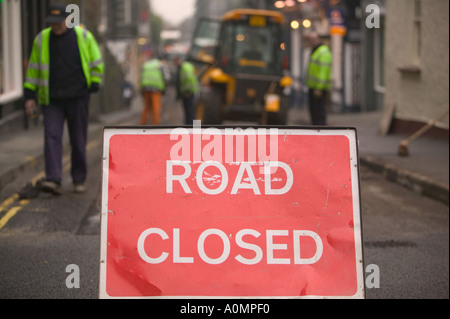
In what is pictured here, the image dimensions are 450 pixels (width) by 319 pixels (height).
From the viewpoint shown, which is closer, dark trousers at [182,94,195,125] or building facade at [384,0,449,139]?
building facade at [384,0,449,139]

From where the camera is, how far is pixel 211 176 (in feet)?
13.3

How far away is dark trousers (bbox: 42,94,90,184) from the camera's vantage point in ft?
28.7

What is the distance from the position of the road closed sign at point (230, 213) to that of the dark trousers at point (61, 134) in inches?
189

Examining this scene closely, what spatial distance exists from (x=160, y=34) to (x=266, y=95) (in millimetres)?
72777

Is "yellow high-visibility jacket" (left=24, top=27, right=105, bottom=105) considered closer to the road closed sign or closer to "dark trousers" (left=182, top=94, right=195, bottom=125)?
the road closed sign

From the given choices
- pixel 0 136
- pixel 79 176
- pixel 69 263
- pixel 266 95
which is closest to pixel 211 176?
pixel 69 263

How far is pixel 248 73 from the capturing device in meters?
17.8

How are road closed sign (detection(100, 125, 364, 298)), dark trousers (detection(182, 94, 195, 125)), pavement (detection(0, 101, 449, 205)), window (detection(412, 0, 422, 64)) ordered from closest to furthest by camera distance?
road closed sign (detection(100, 125, 364, 298)) < pavement (detection(0, 101, 449, 205)) < window (detection(412, 0, 422, 64)) < dark trousers (detection(182, 94, 195, 125))

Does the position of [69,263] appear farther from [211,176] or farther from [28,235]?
[211,176]

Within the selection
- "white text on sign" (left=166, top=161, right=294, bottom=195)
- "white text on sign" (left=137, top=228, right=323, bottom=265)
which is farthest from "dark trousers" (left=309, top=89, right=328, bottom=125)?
"white text on sign" (left=137, top=228, right=323, bottom=265)

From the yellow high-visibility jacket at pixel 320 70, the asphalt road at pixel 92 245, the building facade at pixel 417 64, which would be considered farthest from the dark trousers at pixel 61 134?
the building facade at pixel 417 64

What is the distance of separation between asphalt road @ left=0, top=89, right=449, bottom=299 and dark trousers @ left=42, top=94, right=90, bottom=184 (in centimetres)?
28

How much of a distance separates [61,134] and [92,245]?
2494 millimetres

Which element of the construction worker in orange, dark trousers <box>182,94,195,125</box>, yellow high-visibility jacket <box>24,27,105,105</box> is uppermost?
yellow high-visibility jacket <box>24,27,105,105</box>
